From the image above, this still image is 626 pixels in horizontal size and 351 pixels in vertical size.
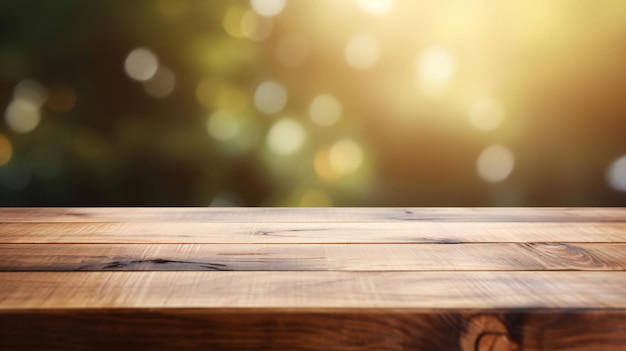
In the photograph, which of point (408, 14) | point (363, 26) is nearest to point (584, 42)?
point (408, 14)

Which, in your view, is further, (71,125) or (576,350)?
(71,125)

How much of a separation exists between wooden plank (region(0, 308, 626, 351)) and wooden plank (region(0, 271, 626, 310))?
0.01 metres

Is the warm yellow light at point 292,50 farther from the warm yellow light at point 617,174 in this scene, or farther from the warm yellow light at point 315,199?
the warm yellow light at point 617,174

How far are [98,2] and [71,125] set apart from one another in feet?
1.00

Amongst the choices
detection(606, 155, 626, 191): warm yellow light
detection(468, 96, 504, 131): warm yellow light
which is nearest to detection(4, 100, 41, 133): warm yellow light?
detection(468, 96, 504, 131): warm yellow light

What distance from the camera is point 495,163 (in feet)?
4.51

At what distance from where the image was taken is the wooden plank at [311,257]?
2.52ft

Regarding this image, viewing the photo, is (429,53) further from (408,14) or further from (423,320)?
(423,320)

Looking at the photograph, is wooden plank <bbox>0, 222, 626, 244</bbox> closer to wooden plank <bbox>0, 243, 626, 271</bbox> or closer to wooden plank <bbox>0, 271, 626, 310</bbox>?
→ wooden plank <bbox>0, 243, 626, 271</bbox>

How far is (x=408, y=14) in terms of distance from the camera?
132 centimetres

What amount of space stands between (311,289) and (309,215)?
0.50m

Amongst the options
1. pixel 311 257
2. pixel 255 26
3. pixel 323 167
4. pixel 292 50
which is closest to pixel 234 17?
pixel 255 26

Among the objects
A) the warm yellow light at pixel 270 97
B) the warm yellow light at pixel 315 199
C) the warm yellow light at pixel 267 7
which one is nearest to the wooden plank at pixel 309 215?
the warm yellow light at pixel 315 199

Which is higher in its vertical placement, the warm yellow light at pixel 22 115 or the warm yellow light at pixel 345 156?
the warm yellow light at pixel 22 115
